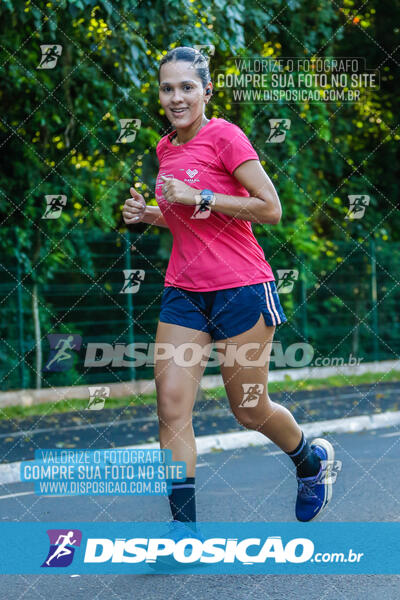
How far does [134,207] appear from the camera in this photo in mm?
4551

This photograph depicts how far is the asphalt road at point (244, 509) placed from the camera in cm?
399

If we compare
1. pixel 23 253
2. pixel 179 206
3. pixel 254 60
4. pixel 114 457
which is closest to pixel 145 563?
pixel 179 206

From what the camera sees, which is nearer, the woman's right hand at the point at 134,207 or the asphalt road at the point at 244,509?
the asphalt road at the point at 244,509

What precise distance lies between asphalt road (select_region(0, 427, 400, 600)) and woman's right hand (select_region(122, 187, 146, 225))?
160 cm

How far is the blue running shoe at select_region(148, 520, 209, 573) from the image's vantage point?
13.6ft

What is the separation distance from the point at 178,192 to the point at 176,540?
1.45 meters

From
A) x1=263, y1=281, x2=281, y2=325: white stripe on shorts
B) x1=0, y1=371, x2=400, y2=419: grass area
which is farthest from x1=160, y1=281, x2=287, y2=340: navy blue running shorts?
x1=0, y1=371, x2=400, y2=419: grass area

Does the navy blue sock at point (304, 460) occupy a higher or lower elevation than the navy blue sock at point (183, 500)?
higher

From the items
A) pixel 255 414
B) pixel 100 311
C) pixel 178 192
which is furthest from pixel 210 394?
pixel 178 192

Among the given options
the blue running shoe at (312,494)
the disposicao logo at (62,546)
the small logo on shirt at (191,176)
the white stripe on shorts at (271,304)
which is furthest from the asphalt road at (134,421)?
the small logo on shirt at (191,176)

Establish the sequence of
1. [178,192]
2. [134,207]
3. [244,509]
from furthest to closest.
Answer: [244,509]
[134,207]
[178,192]

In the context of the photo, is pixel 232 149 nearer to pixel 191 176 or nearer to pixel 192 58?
pixel 191 176

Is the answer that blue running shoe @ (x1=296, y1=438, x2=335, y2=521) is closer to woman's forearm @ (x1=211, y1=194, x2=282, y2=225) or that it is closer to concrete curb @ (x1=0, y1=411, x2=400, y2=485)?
woman's forearm @ (x1=211, y1=194, x2=282, y2=225)

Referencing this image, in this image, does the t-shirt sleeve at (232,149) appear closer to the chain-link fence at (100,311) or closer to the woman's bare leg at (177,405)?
the woman's bare leg at (177,405)
